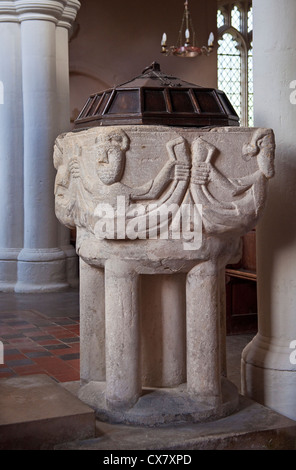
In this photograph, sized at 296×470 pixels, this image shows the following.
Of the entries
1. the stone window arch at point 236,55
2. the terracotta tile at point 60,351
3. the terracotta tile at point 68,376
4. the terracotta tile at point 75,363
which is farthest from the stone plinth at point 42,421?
the stone window arch at point 236,55

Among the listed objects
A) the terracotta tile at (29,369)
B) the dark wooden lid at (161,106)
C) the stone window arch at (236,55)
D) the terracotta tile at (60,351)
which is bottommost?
the terracotta tile at (29,369)

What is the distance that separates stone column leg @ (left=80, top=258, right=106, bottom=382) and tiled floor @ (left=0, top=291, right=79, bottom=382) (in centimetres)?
87

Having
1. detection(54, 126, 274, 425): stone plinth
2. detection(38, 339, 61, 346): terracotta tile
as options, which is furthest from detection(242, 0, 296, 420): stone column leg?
detection(38, 339, 61, 346): terracotta tile

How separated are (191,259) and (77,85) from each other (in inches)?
384

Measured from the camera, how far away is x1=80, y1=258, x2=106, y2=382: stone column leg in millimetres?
3191

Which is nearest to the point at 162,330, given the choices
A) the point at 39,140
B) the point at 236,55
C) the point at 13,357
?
the point at 13,357

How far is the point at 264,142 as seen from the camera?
9.45ft

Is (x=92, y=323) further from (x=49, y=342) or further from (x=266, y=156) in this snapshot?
(x=49, y=342)

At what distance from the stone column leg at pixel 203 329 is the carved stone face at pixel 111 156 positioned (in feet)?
1.70

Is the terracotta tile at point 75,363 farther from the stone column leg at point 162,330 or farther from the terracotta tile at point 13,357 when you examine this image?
the stone column leg at point 162,330

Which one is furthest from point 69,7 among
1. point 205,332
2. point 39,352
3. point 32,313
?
point 205,332
